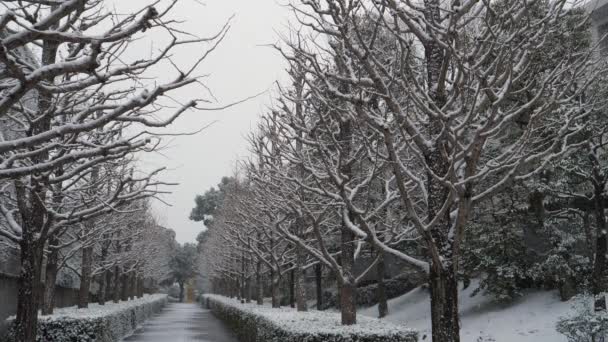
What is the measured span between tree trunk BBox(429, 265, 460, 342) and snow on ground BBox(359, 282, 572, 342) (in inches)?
344

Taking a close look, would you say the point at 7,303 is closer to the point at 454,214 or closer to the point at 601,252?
the point at 454,214

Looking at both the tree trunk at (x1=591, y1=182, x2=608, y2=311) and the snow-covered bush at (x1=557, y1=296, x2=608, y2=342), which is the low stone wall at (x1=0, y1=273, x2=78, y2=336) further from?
the tree trunk at (x1=591, y1=182, x2=608, y2=311)

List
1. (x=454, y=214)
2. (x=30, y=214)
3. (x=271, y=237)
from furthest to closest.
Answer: (x=271, y=237), (x=30, y=214), (x=454, y=214)

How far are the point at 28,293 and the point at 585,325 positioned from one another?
442 inches

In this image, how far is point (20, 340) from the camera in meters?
8.60

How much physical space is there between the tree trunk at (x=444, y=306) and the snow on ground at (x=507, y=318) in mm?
8746

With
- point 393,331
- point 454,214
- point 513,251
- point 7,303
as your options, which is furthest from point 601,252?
point 7,303

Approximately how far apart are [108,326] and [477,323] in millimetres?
11573

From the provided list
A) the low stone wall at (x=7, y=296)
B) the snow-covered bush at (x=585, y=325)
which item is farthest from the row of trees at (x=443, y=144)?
the low stone wall at (x=7, y=296)

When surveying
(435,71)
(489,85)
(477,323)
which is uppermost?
(435,71)

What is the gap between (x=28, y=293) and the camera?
8.84 m

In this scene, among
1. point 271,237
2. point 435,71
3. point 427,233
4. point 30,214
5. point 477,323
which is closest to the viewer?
point 427,233

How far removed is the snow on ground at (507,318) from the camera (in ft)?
50.1

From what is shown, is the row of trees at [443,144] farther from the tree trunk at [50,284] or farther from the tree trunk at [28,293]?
the tree trunk at [50,284]
